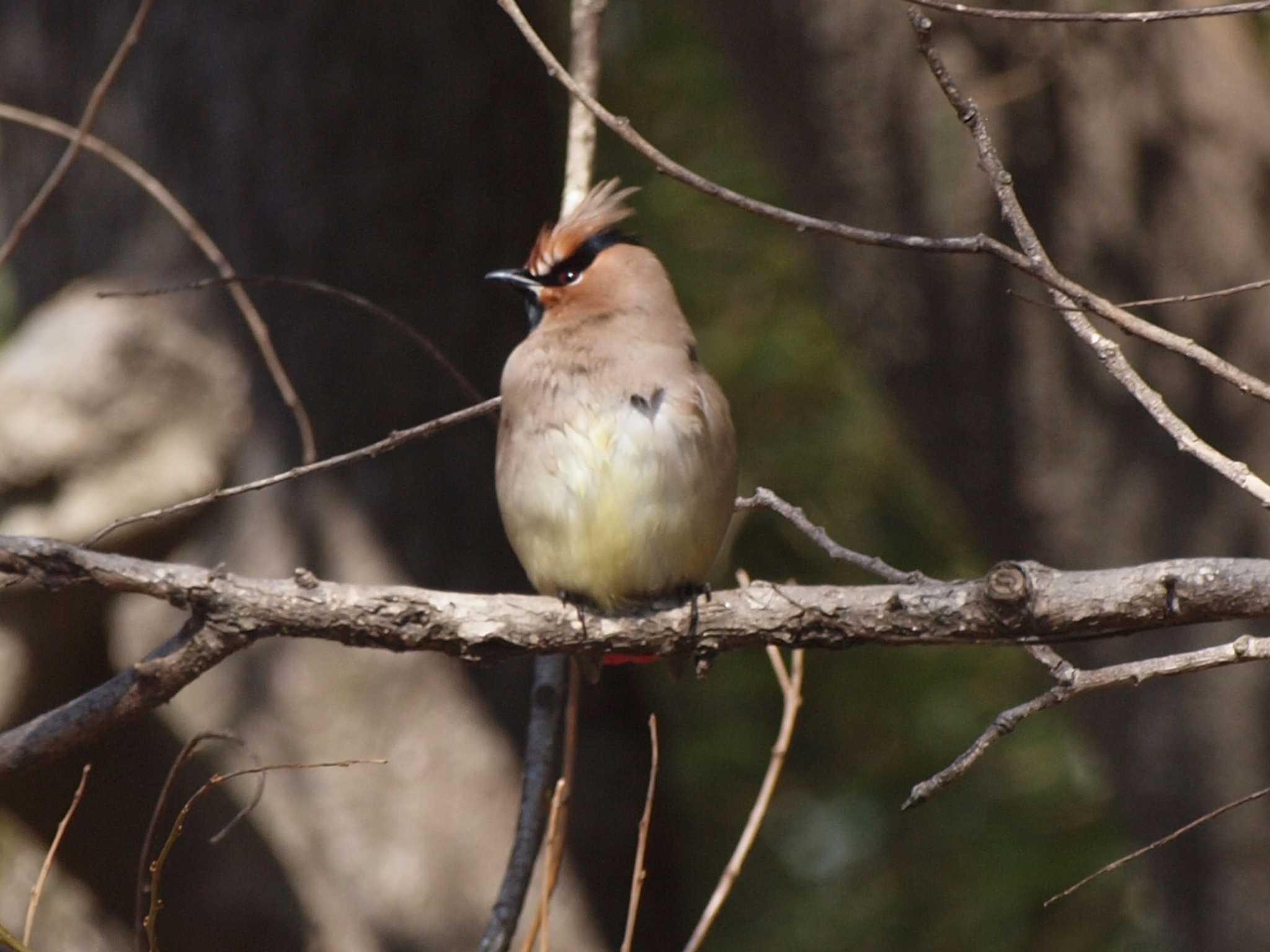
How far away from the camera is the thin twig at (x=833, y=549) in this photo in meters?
2.17

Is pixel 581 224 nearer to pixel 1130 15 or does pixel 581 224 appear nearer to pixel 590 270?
pixel 590 270

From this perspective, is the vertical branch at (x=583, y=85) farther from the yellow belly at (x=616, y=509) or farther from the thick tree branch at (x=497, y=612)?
the thick tree branch at (x=497, y=612)

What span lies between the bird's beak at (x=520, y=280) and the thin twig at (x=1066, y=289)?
53.8 inches

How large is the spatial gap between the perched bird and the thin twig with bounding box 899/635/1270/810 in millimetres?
965

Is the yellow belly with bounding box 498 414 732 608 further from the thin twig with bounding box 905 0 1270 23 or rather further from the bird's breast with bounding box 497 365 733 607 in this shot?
the thin twig with bounding box 905 0 1270 23

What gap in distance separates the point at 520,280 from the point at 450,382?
3.94 ft

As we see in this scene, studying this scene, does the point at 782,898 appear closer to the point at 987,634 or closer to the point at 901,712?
the point at 901,712

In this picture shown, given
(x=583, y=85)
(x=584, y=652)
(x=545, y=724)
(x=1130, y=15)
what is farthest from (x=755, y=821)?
(x=583, y=85)

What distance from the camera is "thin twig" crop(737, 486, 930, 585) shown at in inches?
85.6

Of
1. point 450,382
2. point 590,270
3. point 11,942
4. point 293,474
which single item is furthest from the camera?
point 450,382

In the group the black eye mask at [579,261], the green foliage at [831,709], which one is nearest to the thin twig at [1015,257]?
the black eye mask at [579,261]

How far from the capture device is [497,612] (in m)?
2.20

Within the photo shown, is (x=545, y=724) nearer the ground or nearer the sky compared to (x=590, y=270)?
nearer the ground

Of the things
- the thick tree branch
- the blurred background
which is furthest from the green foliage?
the thick tree branch
